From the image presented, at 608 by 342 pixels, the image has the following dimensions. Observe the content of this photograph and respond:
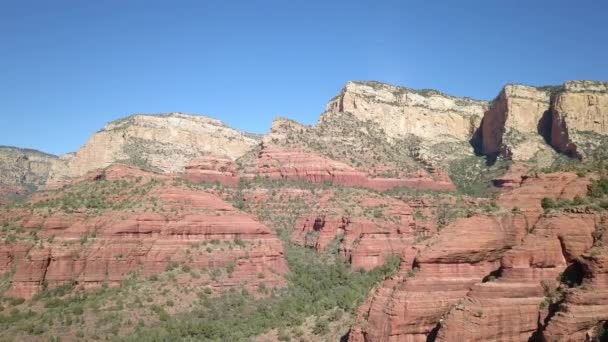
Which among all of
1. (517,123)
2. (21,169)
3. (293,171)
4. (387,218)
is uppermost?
(517,123)

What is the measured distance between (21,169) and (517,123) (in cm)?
13536

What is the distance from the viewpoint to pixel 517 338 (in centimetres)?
2453

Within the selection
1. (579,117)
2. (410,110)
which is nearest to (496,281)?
(579,117)

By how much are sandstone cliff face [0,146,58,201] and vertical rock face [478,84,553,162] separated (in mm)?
103097

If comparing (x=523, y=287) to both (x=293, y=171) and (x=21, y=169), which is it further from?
(x=21, y=169)

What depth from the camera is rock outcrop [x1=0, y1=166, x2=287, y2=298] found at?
49.8m

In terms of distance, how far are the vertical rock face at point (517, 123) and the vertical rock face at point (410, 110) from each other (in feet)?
20.6

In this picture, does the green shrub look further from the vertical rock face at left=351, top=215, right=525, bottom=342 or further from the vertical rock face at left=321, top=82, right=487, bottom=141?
the vertical rock face at left=321, top=82, right=487, bottom=141

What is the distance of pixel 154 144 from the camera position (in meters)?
130

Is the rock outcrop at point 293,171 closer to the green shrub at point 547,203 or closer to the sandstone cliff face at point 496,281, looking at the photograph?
the sandstone cliff face at point 496,281

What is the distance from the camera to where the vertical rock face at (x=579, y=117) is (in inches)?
3989

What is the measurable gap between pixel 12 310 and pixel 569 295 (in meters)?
39.7

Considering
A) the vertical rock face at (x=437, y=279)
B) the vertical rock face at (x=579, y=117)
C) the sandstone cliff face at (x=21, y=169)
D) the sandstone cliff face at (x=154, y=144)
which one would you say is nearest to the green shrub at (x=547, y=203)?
the vertical rock face at (x=437, y=279)

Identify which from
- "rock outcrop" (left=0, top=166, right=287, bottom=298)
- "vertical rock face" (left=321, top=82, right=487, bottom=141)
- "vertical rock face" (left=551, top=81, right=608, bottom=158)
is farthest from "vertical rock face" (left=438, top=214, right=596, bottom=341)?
"vertical rock face" (left=321, top=82, right=487, bottom=141)
